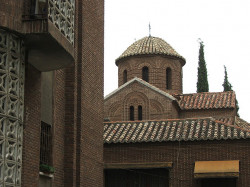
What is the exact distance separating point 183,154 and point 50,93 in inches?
377

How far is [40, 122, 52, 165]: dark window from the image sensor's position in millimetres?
12742

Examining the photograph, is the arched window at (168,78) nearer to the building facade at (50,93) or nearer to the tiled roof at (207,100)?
the tiled roof at (207,100)

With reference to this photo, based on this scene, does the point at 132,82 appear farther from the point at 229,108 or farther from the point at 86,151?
the point at 86,151

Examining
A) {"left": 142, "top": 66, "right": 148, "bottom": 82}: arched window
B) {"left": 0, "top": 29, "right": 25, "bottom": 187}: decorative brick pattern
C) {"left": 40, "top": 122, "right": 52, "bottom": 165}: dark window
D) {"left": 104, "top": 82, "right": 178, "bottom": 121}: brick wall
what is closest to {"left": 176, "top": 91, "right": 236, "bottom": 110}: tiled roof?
{"left": 104, "top": 82, "right": 178, "bottom": 121}: brick wall

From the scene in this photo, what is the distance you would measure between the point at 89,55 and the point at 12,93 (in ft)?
19.8

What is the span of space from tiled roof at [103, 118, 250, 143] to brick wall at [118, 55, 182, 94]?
1283cm

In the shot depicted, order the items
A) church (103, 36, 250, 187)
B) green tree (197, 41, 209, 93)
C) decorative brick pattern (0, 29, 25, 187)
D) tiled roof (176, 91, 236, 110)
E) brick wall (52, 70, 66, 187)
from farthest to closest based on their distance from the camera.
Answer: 1. green tree (197, 41, 209, 93)
2. tiled roof (176, 91, 236, 110)
3. church (103, 36, 250, 187)
4. brick wall (52, 70, 66, 187)
5. decorative brick pattern (0, 29, 25, 187)

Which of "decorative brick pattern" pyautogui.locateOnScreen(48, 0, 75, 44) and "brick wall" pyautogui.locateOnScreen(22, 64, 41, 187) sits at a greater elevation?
"decorative brick pattern" pyautogui.locateOnScreen(48, 0, 75, 44)

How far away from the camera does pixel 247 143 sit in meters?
20.6

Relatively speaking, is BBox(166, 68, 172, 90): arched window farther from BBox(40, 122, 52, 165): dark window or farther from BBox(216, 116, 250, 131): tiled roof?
BBox(40, 122, 52, 165): dark window

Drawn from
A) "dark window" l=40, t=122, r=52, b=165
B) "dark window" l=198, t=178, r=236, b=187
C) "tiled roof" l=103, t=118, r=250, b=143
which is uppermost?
"tiled roof" l=103, t=118, r=250, b=143

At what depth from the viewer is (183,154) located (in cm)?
2120

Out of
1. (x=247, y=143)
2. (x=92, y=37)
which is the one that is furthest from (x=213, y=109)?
(x=92, y=37)

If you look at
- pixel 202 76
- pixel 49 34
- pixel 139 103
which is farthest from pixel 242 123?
pixel 49 34
